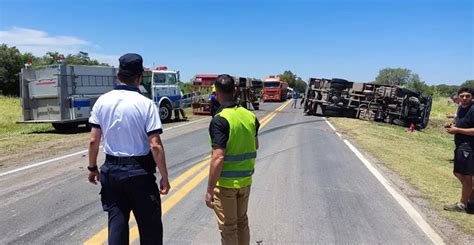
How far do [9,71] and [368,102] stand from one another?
44841mm

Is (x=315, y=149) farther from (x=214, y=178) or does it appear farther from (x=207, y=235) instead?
(x=214, y=178)

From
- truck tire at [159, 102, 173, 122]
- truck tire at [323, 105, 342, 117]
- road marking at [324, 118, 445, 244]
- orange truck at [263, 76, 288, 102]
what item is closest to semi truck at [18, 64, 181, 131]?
truck tire at [159, 102, 173, 122]

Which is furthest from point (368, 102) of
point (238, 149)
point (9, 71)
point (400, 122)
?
point (9, 71)

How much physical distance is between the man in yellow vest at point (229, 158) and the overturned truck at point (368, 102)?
24.2 metres

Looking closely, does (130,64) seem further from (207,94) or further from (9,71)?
(9,71)

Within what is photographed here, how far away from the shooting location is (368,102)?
2819 cm

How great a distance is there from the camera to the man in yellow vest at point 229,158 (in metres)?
3.85

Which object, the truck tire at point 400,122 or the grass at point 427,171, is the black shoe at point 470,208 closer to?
the grass at point 427,171

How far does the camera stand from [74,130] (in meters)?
19.0

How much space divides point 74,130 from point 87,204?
521 inches

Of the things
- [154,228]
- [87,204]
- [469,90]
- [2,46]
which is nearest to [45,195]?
[87,204]

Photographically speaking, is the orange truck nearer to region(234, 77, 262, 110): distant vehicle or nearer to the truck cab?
region(234, 77, 262, 110): distant vehicle

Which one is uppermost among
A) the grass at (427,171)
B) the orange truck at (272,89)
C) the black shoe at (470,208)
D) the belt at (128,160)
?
the belt at (128,160)

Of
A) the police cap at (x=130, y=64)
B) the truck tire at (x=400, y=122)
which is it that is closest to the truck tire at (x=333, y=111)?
the truck tire at (x=400, y=122)
